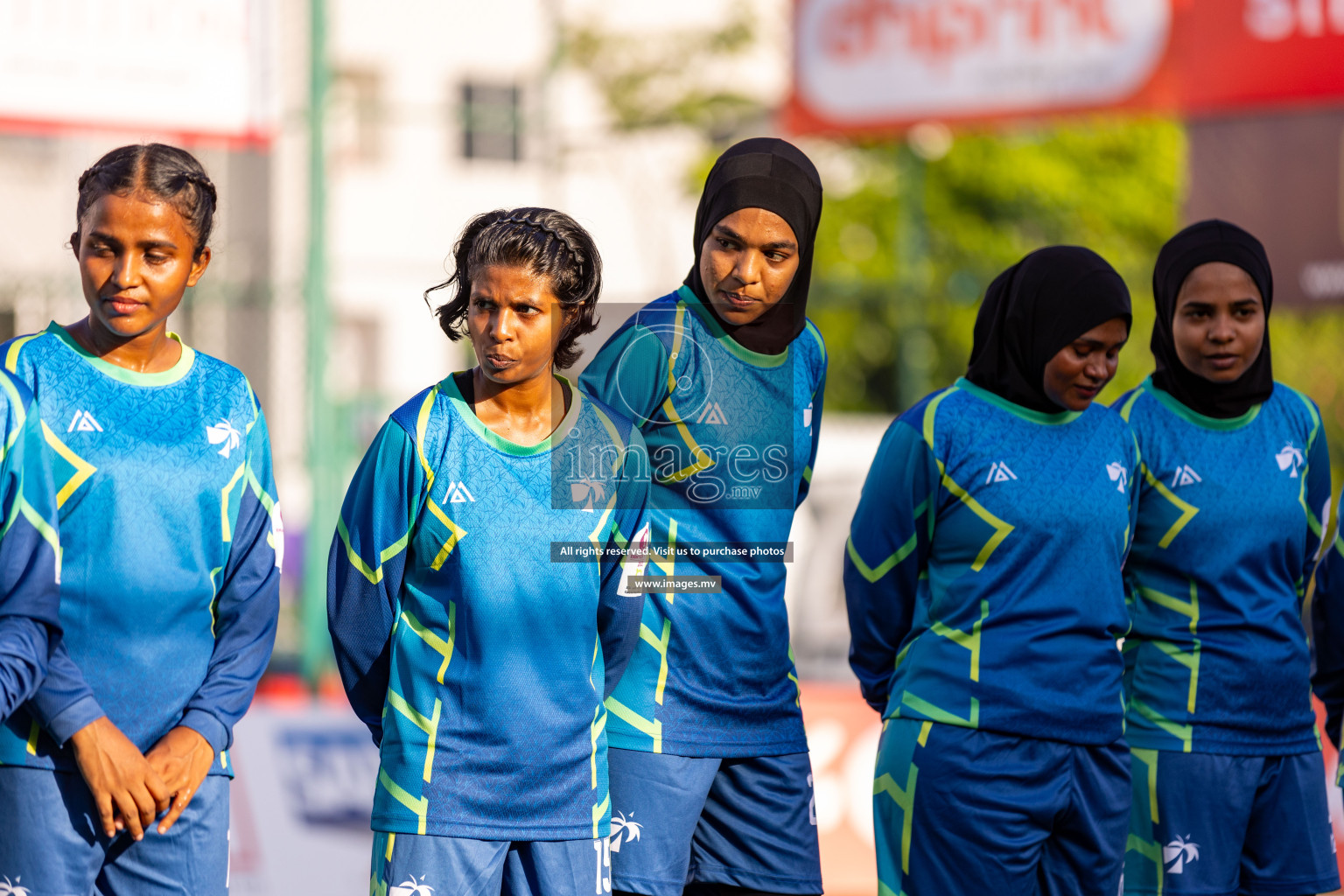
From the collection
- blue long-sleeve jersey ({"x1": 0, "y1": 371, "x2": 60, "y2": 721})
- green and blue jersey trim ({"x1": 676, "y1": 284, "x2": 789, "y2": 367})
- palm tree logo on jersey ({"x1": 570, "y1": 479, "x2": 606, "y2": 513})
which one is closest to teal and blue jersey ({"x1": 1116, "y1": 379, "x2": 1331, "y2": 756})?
green and blue jersey trim ({"x1": 676, "y1": 284, "x2": 789, "y2": 367})

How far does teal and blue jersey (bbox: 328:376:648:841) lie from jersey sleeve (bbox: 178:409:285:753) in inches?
6.9

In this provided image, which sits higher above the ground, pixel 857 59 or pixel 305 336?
pixel 857 59

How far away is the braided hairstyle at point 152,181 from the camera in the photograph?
3.22 meters

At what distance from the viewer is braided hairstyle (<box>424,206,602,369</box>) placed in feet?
10.7

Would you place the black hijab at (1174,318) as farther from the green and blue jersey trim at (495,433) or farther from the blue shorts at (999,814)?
the green and blue jersey trim at (495,433)

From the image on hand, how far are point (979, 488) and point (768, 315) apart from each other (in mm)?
618

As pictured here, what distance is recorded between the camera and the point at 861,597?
3.98 m

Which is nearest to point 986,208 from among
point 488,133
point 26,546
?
point 488,133

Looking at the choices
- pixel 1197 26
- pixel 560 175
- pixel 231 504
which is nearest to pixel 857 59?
pixel 1197 26

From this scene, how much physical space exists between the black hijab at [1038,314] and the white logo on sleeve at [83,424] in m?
1.96

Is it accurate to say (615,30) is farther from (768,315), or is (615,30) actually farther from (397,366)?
(768,315)

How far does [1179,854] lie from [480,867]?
193 cm

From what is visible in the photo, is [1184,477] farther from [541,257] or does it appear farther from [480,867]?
[480,867]

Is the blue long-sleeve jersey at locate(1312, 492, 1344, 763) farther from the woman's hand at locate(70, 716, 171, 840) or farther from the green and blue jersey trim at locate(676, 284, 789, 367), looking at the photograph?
the woman's hand at locate(70, 716, 171, 840)
